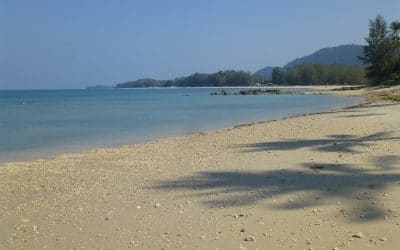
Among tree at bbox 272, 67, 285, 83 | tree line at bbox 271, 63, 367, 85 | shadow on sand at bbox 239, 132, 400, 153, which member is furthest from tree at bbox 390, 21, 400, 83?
tree at bbox 272, 67, 285, 83

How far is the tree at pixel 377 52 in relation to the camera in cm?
8319

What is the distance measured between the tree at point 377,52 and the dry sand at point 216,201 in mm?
76298

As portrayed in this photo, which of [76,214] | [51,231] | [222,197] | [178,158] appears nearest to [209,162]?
[178,158]

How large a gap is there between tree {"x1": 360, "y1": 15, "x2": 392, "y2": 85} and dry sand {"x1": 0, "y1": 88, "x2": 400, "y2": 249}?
7630cm

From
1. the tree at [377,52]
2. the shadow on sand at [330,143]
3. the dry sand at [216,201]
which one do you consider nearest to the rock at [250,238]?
the dry sand at [216,201]

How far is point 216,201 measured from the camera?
7391mm

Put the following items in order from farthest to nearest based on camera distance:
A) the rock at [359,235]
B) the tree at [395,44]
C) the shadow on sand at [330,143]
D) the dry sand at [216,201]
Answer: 1. the tree at [395,44]
2. the shadow on sand at [330,143]
3. the dry sand at [216,201]
4. the rock at [359,235]

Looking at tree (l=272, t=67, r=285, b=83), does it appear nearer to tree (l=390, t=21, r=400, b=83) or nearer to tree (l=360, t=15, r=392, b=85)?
tree (l=360, t=15, r=392, b=85)

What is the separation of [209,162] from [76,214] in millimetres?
4422

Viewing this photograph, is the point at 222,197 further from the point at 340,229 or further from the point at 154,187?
the point at 340,229

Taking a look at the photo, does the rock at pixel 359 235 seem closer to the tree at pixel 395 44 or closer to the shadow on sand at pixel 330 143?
the shadow on sand at pixel 330 143

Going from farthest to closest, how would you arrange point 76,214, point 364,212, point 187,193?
point 187,193 → point 76,214 → point 364,212

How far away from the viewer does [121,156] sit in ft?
45.2

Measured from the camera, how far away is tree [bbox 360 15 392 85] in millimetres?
83188
